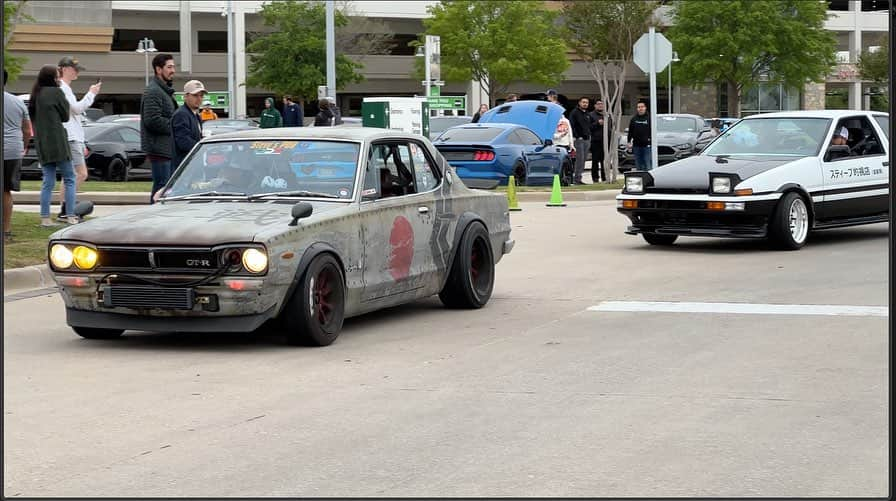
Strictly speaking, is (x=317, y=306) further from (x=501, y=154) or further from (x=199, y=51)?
(x=199, y=51)

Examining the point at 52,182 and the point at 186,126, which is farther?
the point at 52,182

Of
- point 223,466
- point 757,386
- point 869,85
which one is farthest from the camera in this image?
point 869,85

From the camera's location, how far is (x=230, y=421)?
652 cm

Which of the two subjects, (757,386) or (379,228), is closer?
(757,386)

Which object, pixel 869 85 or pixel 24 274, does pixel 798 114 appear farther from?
pixel 869 85

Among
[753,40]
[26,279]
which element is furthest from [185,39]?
[26,279]

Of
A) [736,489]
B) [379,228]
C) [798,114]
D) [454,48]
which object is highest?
[454,48]

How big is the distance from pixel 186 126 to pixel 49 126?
2.10 meters

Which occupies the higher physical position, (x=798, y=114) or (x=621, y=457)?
(x=798, y=114)

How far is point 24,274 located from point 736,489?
8.05 m

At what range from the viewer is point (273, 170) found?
954cm

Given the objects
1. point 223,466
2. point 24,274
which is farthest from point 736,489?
point 24,274

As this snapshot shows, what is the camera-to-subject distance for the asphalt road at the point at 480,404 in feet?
17.8

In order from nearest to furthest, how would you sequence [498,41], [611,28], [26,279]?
[26,279] < [611,28] < [498,41]
